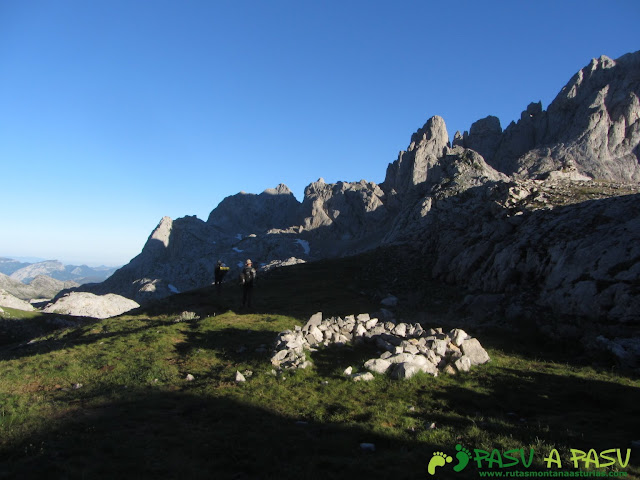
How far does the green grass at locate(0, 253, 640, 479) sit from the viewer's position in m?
8.73

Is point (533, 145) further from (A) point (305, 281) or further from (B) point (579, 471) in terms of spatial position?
(B) point (579, 471)

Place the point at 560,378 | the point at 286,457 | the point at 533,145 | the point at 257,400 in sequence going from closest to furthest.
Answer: the point at 286,457 → the point at 257,400 → the point at 560,378 → the point at 533,145

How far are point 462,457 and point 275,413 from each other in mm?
5538

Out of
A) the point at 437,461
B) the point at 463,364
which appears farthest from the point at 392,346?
Result: the point at 437,461

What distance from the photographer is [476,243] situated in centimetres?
4394

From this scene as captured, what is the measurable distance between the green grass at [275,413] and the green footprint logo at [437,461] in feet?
0.48

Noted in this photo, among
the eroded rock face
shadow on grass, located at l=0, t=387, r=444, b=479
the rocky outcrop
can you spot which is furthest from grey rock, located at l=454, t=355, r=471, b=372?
the eroded rock face

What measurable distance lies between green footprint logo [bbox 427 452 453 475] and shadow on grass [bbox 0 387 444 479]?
7.3 inches

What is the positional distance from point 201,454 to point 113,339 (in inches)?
661

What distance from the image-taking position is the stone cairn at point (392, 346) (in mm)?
15102

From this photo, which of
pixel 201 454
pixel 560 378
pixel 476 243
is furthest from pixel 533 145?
pixel 201 454

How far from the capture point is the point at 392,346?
17.8m

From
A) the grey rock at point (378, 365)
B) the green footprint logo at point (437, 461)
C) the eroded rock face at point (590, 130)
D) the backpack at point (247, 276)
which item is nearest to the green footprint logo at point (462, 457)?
the green footprint logo at point (437, 461)

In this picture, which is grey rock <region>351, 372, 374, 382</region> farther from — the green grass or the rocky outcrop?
the rocky outcrop
